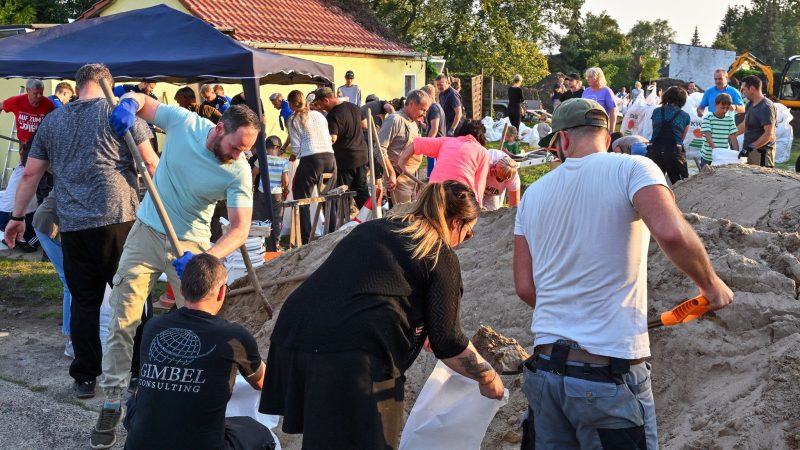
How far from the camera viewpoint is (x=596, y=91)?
440 inches

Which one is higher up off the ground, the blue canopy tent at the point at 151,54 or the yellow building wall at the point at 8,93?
the blue canopy tent at the point at 151,54

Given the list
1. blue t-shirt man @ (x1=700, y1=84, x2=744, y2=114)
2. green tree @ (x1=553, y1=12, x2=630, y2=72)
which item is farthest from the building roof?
green tree @ (x1=553, y1=12, x2=630, y2=72)

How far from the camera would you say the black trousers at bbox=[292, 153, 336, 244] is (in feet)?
32.8

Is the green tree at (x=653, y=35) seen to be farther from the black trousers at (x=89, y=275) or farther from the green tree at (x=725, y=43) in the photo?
the black trousers at (x=89, y=275)

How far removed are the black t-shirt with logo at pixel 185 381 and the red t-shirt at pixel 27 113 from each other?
762cm

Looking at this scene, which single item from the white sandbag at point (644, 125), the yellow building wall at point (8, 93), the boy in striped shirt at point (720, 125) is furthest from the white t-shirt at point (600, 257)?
the yellow building wall at point (8, 93)

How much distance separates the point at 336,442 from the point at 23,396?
11.4ft

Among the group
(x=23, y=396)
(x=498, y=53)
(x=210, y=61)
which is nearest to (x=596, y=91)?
(x=210, y=61)

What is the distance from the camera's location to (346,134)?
34.5 ft

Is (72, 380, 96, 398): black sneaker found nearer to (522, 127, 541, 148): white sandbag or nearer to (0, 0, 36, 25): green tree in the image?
(522, 127, 541, 148): white sandbag

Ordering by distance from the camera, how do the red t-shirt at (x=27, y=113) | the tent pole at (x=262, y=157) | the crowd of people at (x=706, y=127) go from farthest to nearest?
1. the red t-shirt at (x=27, y=113)
2. the tent pole at (x=262, y=157)
3. the crowd of people at (x=706, y=127)

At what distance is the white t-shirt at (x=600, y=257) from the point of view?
2773mm

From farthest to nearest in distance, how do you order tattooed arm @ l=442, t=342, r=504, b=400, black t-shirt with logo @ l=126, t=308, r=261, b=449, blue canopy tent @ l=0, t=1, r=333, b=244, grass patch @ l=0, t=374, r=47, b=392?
blue canopy tent @ l=0, t=1, r=333, b=244, grass patch @ l=0, t=374, r=47, b=392, black t-shirt with logo @ l=126, t=308, r=261, b=449, tattooed arm @ l=442, t=342, r=504, b=400

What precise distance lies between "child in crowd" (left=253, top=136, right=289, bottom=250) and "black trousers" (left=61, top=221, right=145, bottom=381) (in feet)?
13.8
